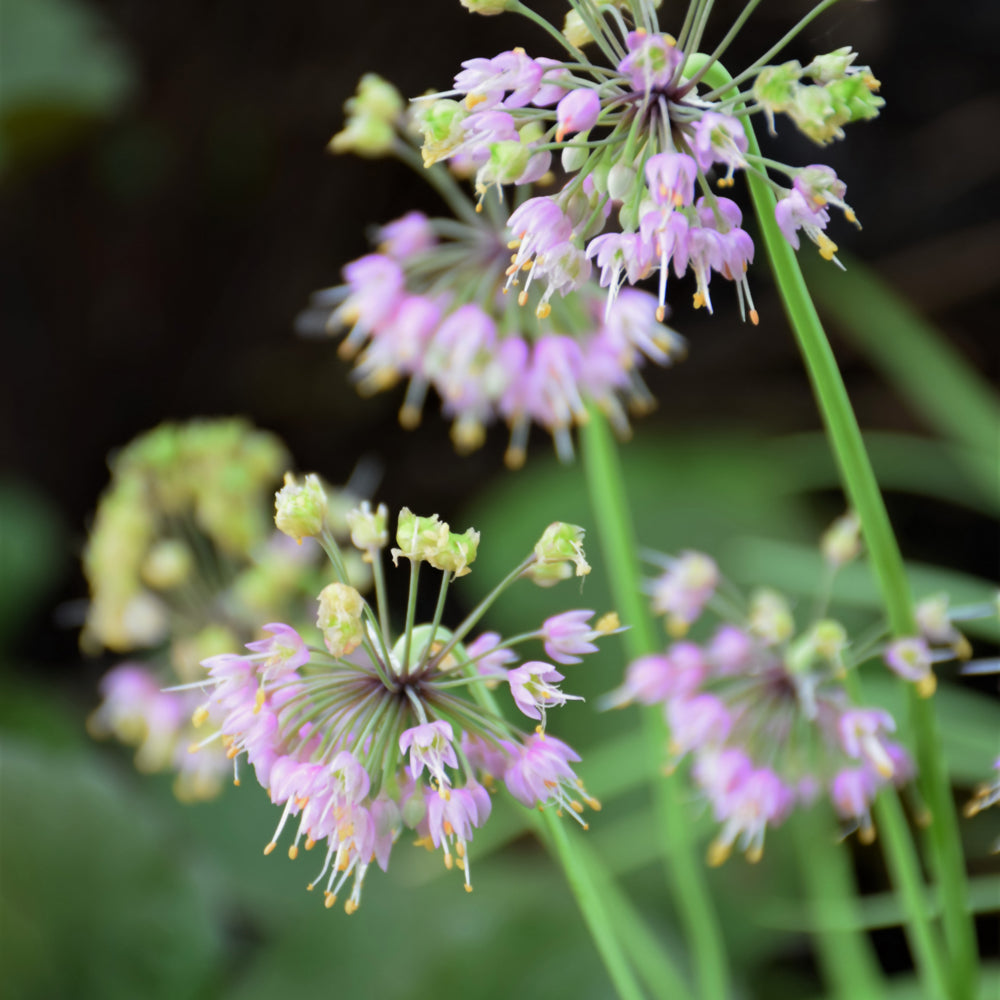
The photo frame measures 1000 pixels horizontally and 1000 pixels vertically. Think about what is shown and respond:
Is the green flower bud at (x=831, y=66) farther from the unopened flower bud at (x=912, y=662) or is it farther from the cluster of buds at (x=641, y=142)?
the unopened flower bud at (x=912, y=662)

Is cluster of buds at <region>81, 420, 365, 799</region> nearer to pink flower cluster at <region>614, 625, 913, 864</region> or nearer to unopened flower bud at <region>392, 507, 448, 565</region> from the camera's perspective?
pink flower cluster at <region>614, 625, 913, 864</region>

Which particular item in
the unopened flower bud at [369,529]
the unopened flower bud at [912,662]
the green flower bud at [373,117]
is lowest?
the unopened flower bud at [912,662]

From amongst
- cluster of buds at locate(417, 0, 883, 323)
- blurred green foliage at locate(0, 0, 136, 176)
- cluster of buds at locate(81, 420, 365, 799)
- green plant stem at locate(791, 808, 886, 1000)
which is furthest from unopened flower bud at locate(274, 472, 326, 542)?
blurred green foliage at locate(0, 0, 136, 176)

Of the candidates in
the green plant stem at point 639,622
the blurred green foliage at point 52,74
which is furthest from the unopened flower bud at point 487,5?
the blurred green foliage at point 52,74

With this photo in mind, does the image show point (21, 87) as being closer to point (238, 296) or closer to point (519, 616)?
point (238, 296)

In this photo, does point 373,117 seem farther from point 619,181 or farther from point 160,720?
point 160,720

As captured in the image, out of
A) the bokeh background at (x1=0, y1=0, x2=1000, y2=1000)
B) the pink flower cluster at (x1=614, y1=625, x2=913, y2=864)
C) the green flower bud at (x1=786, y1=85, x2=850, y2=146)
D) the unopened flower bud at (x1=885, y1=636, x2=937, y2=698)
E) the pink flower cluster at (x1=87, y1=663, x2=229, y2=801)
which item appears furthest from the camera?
the bokeh background at (x1=0, y1=0, x2=1000, y2=1000)
